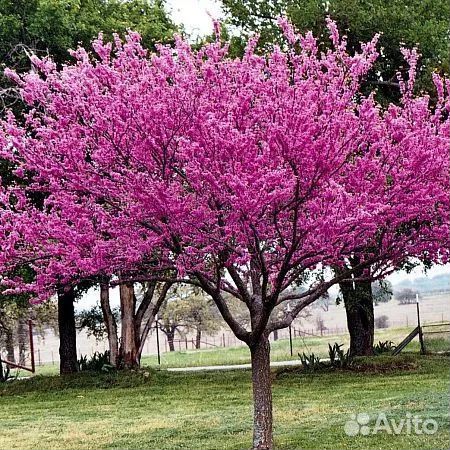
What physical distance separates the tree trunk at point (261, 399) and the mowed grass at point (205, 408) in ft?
1.23

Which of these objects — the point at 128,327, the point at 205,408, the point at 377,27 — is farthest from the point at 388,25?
the point at 128,327

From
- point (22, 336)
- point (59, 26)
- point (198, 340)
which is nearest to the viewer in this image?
point (59, 26)

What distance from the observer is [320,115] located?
514cm

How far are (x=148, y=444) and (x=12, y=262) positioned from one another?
98.1 inches

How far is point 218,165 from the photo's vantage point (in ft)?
16.5

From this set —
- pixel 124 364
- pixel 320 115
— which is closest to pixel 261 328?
pixel 320 115

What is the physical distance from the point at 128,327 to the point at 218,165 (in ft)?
34.7

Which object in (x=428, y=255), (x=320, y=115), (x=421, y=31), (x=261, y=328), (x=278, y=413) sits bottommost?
(x=278, y=413)

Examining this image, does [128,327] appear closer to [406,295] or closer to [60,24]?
[60,24]

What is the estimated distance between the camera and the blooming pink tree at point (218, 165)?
500cm

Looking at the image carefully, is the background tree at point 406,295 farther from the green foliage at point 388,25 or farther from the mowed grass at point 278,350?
the green foliage at point 388,25

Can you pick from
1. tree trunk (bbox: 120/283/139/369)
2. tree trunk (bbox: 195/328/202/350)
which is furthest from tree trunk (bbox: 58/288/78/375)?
tree trunk (bbox: 195/328/202/350)

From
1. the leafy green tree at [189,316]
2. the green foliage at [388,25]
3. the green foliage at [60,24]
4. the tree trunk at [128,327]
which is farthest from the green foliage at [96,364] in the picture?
the leafy green tree at [189,316]

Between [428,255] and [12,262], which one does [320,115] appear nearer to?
[428,255]
